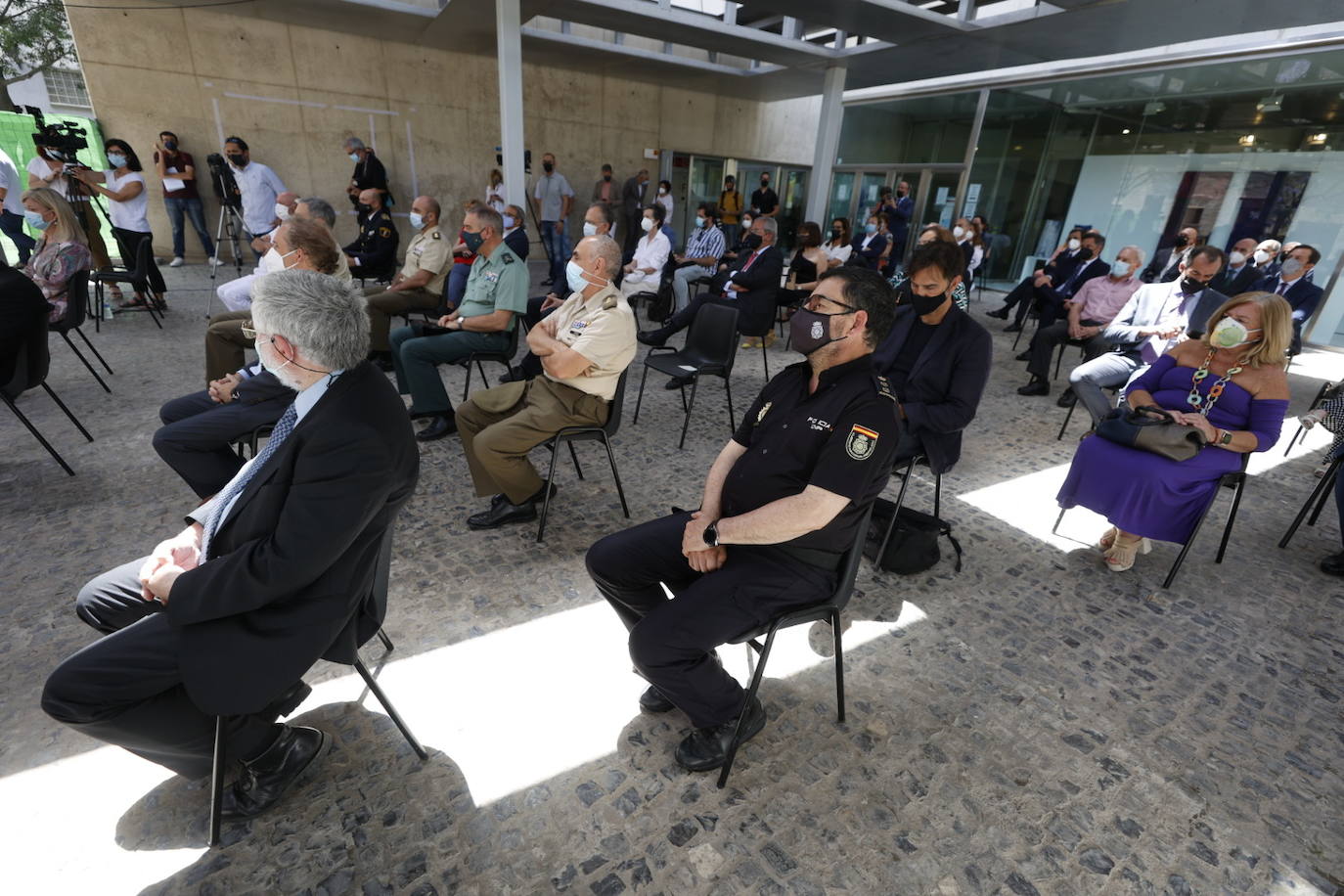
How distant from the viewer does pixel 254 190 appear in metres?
8.02

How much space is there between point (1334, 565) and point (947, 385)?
2.32 meters

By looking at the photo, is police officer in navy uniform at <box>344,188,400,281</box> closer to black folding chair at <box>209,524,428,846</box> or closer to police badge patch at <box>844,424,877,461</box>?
black folding chair at <box>209,524,428,846</box>

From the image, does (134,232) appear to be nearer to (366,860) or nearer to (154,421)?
(154,421)

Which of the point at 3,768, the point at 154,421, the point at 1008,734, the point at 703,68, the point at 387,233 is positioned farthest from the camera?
the point at 703,68

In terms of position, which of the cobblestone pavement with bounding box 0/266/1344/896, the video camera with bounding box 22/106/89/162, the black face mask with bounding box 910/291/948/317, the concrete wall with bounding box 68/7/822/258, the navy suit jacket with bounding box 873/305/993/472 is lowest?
the cobblestone pavement with bounding box 0/266/1344/896

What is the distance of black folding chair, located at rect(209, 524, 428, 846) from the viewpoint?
154 cm

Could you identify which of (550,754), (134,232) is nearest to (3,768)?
(550,754)

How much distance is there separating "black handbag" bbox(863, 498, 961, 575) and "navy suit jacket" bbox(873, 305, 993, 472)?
0.27 m

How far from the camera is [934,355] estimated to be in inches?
117

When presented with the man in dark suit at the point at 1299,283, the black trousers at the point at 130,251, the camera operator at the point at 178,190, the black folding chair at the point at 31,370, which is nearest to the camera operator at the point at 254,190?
the camera operator at the point at 178,190

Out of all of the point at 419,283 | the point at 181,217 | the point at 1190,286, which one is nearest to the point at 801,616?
the point at 419,283

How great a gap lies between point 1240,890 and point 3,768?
348cm

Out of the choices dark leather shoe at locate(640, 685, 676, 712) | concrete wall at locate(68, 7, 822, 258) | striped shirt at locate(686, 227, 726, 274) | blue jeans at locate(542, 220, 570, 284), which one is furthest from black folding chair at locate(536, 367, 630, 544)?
concrete wall at locate(68, 7, 822, 258)

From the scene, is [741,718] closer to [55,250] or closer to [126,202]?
[55,250]
